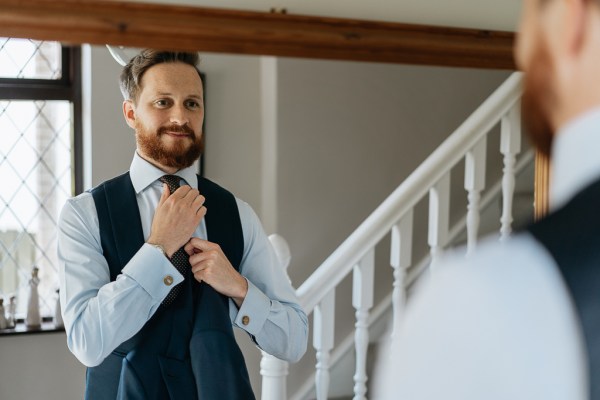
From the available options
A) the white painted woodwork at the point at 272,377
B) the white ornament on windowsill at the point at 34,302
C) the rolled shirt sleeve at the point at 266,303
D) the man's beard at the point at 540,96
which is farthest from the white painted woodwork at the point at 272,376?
the man's beard at the point at 540,96

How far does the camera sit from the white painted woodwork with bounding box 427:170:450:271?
5.96 ft

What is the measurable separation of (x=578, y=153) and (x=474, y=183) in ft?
4.93

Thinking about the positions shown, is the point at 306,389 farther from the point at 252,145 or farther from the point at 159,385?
the point at 159,385

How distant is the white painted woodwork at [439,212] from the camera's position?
1815 millimetres

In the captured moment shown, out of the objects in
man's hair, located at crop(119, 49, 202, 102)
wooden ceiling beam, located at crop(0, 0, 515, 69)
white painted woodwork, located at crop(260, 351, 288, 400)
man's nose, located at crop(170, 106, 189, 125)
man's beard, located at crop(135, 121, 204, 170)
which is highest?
wooden ceiling beam, located at crop(0, 0, 515, 69)

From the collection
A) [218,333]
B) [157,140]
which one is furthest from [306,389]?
[157,140]

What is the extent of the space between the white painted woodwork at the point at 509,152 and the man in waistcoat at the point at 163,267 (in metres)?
0.78

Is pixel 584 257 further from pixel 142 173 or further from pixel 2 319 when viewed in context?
pixel 2 319

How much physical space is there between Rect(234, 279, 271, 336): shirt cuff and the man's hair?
12.9 inches

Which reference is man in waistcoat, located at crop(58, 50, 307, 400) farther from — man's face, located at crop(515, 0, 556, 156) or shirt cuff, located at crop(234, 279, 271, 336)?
man's face, located at crop(515, 0, 556, 156)

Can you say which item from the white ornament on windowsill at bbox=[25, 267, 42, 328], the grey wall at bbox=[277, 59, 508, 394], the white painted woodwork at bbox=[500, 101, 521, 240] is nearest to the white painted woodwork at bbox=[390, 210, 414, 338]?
the grey wall at bbox=[277, 59, 508, 394]

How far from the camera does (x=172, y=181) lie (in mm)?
1221

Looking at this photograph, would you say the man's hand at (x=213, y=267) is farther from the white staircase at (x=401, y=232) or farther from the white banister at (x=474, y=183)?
the white banister at (x=474, y=183)

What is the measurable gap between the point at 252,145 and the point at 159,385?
56cm
